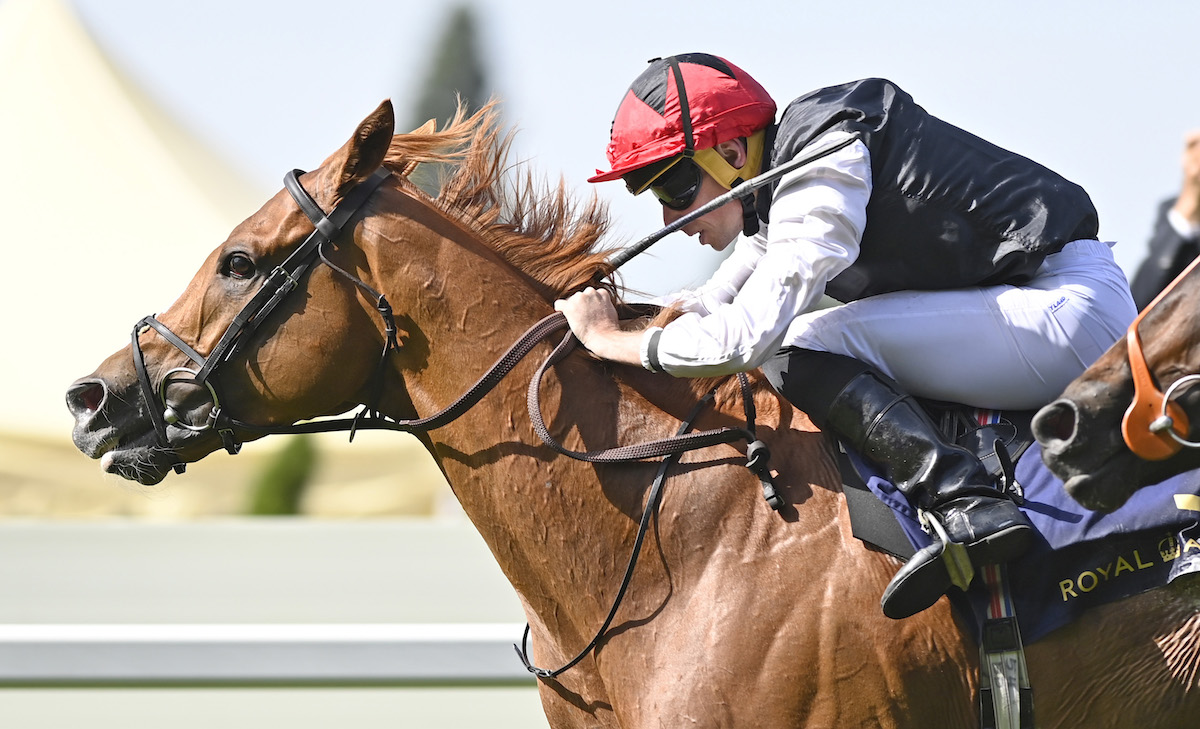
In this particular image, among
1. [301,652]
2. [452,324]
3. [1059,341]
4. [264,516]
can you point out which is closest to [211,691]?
[301,652]

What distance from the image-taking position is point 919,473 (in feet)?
7.80

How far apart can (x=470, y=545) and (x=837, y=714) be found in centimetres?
531

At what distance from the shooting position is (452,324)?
278cm

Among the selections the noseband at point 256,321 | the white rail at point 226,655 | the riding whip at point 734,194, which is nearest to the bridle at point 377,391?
the noseband at point 256,321

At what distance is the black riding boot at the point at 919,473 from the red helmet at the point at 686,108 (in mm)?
597

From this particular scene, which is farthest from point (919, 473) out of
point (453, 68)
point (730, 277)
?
point (453, 68)

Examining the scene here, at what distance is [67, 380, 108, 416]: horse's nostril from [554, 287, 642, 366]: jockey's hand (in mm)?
1158

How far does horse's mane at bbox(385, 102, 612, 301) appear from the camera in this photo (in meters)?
2.94

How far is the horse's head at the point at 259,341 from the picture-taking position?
2.79 m

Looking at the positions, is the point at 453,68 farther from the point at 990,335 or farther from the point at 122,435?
the point at 990,335

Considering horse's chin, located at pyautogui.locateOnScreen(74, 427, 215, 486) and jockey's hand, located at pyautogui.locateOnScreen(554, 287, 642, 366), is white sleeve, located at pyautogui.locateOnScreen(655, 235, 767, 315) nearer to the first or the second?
jockey's hand, located at pyautogui.locateOnScreen(554, 287, 642, 366)

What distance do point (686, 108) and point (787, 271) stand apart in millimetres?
547

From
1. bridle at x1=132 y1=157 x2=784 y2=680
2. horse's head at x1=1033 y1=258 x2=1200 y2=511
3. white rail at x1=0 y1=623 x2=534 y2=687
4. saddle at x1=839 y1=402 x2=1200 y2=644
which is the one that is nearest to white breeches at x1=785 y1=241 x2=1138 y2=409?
saddle at x1=839 y1=402 x2=1200 y2=644

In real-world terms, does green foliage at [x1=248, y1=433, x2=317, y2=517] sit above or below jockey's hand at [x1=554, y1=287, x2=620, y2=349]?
below
